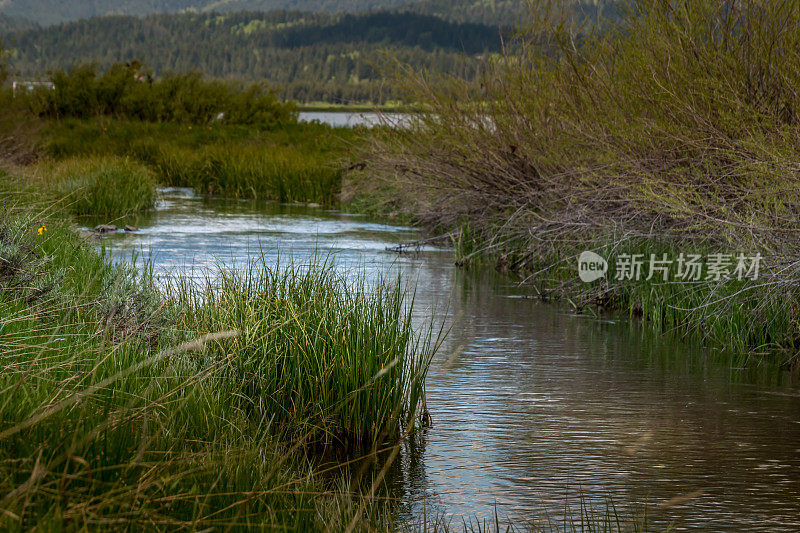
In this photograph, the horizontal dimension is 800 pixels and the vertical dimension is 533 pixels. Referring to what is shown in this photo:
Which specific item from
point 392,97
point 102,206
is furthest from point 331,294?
point 102,206

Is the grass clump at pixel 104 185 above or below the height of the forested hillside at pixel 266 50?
below

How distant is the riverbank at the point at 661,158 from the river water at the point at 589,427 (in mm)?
563

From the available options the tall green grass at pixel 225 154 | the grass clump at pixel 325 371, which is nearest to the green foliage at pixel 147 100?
the tall green grass at pixel 225 154

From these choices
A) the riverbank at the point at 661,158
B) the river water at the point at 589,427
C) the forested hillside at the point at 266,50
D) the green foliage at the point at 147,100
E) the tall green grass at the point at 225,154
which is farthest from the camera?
the forested hillside at the point at 266,50

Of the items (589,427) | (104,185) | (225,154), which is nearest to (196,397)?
(589,427)

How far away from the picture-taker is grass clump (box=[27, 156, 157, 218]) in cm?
2039

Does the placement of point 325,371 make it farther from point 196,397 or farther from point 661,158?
point 661,158

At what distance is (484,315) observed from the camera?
12.0m

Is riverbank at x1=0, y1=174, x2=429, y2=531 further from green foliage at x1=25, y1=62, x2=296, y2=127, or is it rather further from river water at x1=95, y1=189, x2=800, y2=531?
green foliage at x1=25, y1=62, x2=296, y2=127

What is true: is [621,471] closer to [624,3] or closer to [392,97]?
[624,3]

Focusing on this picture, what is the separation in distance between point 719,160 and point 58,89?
3876 centimetres

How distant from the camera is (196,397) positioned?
617 centimetres

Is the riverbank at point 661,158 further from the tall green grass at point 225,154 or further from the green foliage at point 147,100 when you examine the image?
the green foliage at point 147,100

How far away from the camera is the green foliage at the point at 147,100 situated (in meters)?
43.7
